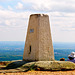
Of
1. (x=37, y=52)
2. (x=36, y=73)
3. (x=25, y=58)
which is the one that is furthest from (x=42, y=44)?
(x=36, y=73)

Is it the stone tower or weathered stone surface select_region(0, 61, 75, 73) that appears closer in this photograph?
weathered stone surface select_region(0, 61, 75, 73)

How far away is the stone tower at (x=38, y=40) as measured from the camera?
20.3 meters

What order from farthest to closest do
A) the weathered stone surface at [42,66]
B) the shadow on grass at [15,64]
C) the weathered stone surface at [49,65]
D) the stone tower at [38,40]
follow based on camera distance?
the stone tower at [38,40] < the shadow on grass at [15,64] < the weathered stone surface at [49,65] < the weathered stone surface at [42,66]

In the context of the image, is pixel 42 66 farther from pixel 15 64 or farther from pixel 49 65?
pixel 15 64

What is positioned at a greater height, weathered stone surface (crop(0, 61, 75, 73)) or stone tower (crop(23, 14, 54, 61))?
stone tower (crop(23, 14, 54, 61))

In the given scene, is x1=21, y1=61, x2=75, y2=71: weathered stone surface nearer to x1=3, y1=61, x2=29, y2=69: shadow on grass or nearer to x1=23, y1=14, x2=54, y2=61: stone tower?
x1=3, y1=61, x2=29, y2=69: shadow on grass

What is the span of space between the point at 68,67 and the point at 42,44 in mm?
3047

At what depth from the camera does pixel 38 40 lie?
801 inches

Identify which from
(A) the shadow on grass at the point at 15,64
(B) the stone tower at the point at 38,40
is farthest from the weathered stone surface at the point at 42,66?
(B) the stone tower at the point at 38,40

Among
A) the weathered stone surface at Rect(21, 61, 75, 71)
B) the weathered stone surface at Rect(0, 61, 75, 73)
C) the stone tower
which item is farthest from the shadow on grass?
the stone tower

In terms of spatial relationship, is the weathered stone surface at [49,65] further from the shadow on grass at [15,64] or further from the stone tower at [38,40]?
the stone tower at [38,40]

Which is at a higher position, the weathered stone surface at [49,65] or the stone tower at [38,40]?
the stone tower at [38,40]

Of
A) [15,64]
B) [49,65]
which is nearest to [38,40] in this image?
[49,65]

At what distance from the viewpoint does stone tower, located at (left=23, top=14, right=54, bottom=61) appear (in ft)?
66.7
